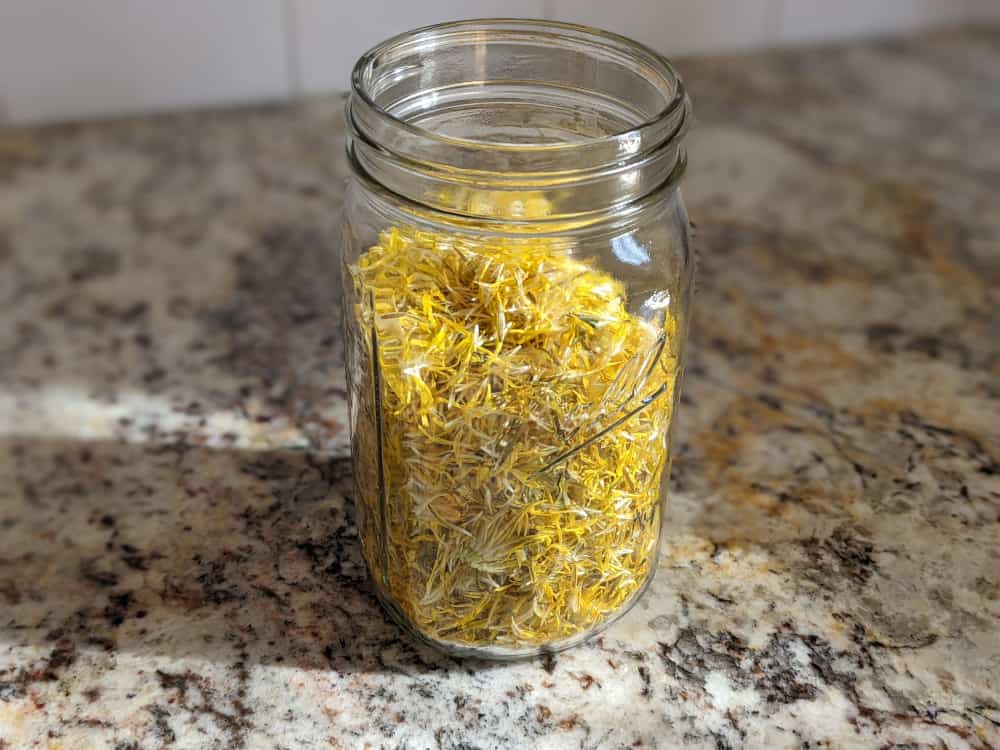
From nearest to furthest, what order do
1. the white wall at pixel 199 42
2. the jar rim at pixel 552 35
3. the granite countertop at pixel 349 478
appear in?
the jar rim at pixel 552 35
the granite countertop at pixel 349 478
the white wall at pixel 199 42

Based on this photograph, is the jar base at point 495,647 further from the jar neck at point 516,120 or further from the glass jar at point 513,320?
the jar neck at point 516,120

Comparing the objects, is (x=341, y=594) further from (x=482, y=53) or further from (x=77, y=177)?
(x=77, y=177)

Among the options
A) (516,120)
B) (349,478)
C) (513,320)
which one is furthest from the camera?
(349,478)

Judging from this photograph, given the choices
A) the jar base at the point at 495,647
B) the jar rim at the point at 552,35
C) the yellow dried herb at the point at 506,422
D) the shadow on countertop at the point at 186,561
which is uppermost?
the jar rim at the point at 552,35

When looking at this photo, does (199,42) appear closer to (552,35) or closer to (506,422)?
(552,35)

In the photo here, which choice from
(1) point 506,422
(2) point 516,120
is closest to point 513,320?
(1) point 506,422

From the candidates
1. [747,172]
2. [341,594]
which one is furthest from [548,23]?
[747,172]

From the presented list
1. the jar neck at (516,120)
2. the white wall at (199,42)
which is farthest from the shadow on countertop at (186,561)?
the white wall at (199,42)
